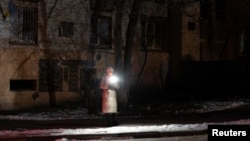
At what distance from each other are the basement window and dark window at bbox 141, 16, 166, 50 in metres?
6.99

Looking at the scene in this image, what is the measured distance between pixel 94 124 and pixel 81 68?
8.09 m

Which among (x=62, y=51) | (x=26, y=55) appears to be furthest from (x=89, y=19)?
(x=26, y=55)

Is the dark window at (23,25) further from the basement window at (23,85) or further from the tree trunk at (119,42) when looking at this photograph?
the tree trunk at (119,42)

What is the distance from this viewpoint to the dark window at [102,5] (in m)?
25.0

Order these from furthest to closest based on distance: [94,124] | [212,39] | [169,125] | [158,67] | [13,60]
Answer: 1. [212,39]
2. [158,67]
3. [13,60]
4. [94,124]
5. [169,125]

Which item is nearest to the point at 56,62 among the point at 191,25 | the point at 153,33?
the point at 153,33

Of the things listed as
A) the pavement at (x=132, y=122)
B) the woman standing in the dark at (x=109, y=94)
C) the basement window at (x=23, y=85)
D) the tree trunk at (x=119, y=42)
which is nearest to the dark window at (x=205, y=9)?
the tree trunk at (x=119, y=42)

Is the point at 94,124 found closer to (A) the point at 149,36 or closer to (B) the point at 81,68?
(B) the point at 81,68

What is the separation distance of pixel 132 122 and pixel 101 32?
9.84 m

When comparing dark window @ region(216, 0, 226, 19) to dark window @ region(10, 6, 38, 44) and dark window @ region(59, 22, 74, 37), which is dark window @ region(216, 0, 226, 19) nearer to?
dark window @ region(59, 22, 74, 37)

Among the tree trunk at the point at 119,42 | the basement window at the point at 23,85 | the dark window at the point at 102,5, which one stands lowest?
the basement window at the point at 23,85

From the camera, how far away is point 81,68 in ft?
79.5

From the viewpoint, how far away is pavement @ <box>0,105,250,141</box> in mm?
13727

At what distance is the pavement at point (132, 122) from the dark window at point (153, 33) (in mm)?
8104
